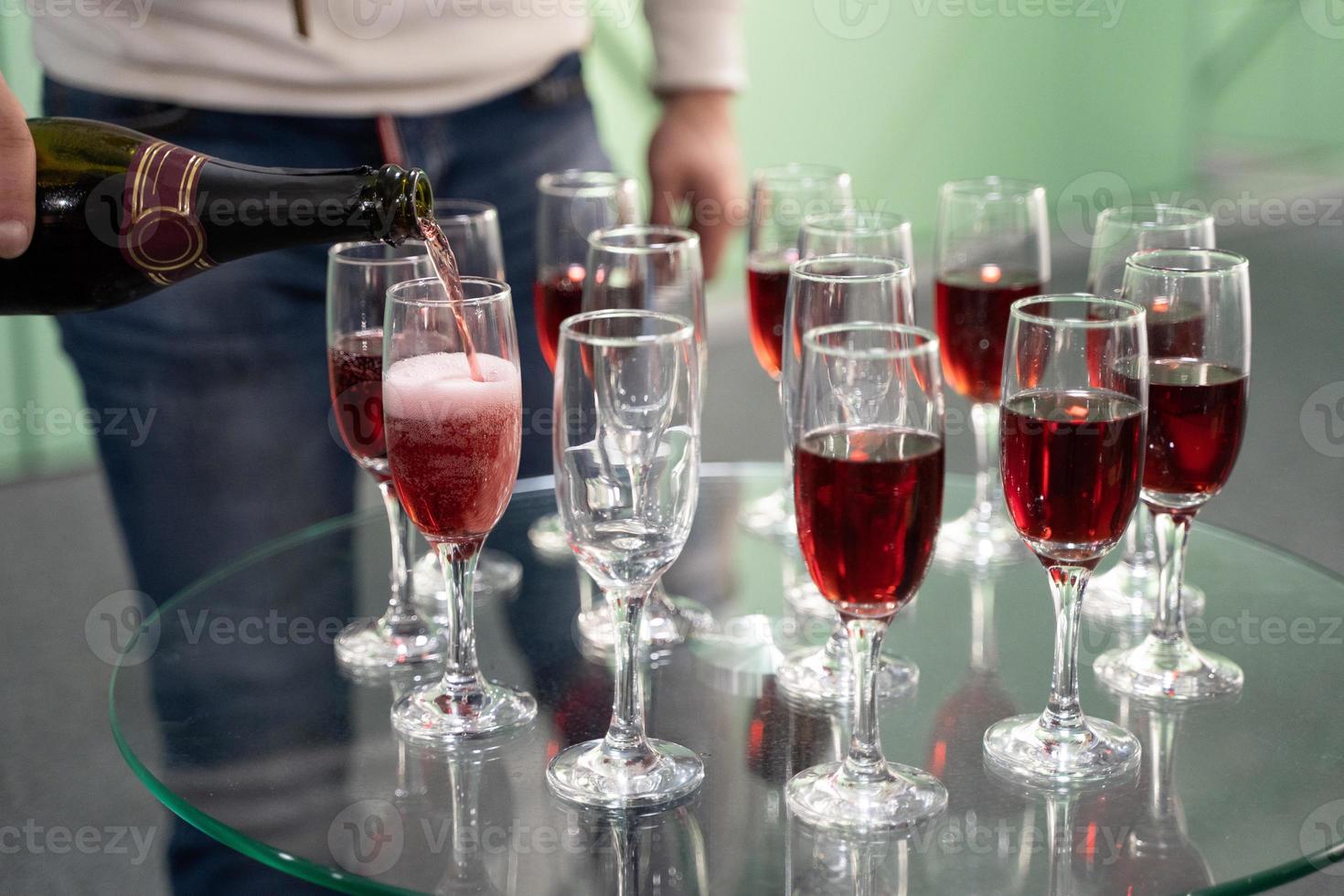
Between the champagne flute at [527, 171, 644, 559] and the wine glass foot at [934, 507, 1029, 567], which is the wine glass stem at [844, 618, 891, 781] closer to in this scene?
the wine glass foot at [934, 507, 1029, 567]

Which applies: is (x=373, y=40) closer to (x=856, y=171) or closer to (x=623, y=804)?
(x=623, y=804)

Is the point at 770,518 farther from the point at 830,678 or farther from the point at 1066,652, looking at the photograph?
the point at 1066,652

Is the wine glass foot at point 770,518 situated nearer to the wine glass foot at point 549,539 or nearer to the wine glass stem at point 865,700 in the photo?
the wine glass foot at point 549,539

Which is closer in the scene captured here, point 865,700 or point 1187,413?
point 865,700

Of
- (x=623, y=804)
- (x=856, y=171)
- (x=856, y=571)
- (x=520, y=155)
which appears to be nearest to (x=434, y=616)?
(x=623, y=804)

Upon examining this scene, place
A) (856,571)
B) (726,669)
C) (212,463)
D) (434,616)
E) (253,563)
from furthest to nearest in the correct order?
(212,463)
(253,563)
(434,616)
(726,669)
(856,571)

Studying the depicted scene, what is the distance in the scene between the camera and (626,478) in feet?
3.27

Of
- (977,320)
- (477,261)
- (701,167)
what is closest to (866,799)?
(977,320)

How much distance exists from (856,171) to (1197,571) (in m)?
3.54

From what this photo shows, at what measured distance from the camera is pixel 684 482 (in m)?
1.01

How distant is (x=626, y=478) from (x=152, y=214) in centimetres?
55

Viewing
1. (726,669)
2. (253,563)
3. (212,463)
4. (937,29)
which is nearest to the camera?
(726,669)

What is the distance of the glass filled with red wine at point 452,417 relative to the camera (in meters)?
1.10

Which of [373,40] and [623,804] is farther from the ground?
[373,40]
